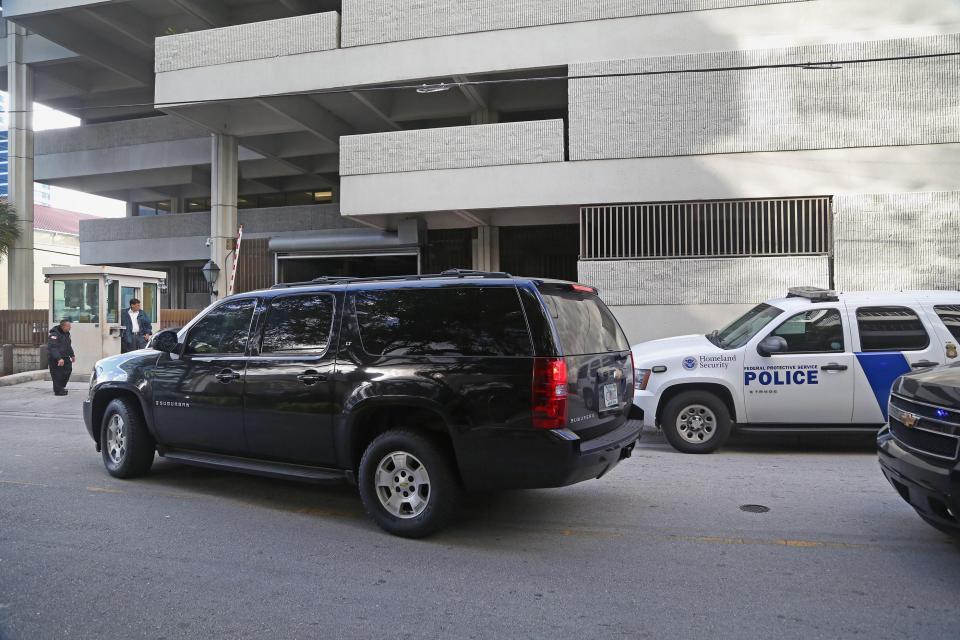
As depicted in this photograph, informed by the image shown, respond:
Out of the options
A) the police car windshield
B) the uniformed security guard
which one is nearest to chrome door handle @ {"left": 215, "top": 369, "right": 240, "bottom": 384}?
the police car windshield

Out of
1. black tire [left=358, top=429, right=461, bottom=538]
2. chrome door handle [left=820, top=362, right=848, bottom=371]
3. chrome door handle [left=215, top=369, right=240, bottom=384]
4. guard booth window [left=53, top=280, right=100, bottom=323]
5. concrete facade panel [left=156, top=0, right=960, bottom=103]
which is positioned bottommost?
black tire [left=358, top=429, right=461, bottom=538]

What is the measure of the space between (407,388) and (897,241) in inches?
496

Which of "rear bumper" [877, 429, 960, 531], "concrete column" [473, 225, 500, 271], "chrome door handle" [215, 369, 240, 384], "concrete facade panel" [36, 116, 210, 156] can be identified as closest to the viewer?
"rear bumper" [877, 429, 960, 531]

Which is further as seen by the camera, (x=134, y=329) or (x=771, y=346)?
(x=134, y=329)

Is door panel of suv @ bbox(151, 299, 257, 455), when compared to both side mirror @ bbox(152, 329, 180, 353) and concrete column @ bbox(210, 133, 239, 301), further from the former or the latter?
concrete column @ bbox(210, 133, 239, 301)

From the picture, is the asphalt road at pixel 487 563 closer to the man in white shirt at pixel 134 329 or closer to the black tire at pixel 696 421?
the black tire at pixel 696 421

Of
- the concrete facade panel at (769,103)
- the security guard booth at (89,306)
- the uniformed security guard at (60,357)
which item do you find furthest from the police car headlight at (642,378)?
the security guard booth at (89,306)

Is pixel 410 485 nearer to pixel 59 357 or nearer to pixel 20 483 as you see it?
pixel 20 483

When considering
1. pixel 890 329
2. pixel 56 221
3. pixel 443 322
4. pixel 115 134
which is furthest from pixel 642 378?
pixel 56 221

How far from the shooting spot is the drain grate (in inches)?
231

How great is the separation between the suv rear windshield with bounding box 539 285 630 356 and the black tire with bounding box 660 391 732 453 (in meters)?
2.63

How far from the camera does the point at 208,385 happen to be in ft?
20.5

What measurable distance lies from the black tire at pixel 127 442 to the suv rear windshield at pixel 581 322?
14.2 ft

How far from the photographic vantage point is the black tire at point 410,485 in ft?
16.5
